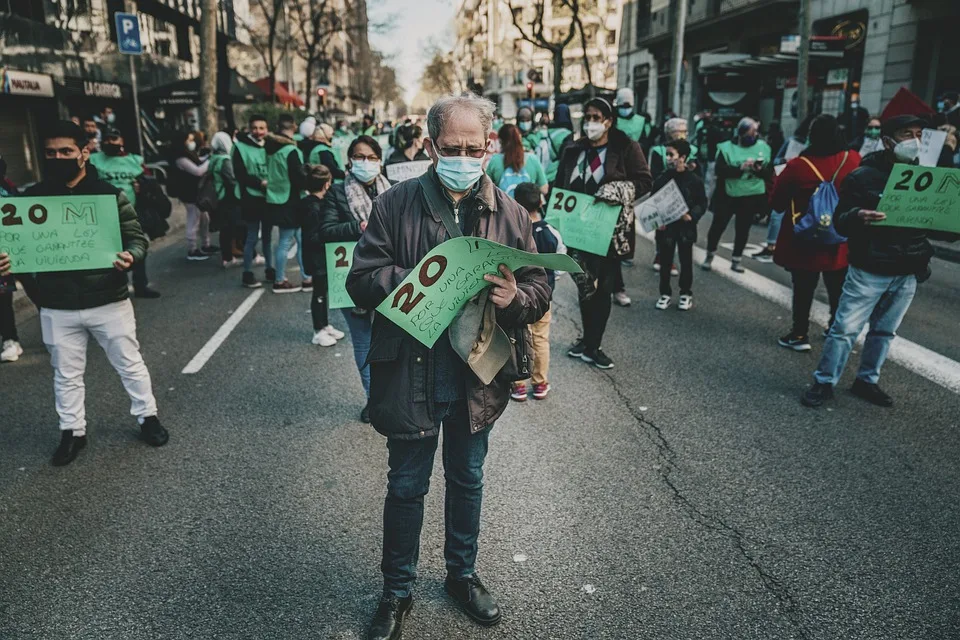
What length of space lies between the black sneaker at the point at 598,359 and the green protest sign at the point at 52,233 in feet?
11.9

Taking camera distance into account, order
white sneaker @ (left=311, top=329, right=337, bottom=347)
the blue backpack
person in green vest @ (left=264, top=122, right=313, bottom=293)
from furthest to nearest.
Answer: person in green vest @ (left=264, top=122, right=313, bottom=293), white sneaker @ (left=311, top=329, right=337, bottom=347), the blue backpack

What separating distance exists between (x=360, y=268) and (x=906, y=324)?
6.31m

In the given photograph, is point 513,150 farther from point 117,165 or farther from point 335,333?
point 117,165

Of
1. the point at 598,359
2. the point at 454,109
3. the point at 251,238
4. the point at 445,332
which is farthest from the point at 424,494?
the point at 251,238

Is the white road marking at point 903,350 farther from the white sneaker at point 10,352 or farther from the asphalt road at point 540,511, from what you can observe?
the white sneaker at point 10,352

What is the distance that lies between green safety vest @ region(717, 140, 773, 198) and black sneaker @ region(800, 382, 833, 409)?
440cm

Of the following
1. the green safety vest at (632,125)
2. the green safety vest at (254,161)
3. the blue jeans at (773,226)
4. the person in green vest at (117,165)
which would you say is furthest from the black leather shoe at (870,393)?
the person in green vest at (117,165)

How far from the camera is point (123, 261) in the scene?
160 inches

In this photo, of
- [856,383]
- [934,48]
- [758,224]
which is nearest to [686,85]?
[934,48]

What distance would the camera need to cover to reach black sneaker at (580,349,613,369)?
19.2 ft

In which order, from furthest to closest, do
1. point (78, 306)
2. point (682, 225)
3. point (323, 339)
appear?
point (682, 225)
point (323, 339)
point (78, 306)

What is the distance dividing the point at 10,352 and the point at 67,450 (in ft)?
8.40

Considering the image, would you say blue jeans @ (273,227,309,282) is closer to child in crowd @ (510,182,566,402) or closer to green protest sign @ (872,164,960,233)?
child in crowd @ (510,182,566,402)

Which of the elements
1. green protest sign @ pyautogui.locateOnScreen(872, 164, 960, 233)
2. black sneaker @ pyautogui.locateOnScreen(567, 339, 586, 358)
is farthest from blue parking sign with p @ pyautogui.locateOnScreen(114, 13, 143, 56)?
green protest sign @ pyautogui.locateOnScreen(872, 164, 960, 233)
